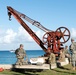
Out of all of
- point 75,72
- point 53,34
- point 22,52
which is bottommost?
point 75,72

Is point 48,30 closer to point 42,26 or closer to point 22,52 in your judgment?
point 42,26

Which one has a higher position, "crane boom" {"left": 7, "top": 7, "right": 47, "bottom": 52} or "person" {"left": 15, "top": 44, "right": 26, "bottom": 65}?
"crane boom" {"left": 7, "top": 7, "right": 47, "bottom": 52}

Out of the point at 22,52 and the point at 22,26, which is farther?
the point at 22,26

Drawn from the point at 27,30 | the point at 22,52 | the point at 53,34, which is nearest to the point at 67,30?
the point at 53,34

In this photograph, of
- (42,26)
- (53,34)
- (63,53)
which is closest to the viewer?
(63,53)

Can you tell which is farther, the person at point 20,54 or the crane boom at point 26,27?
the crane boom at point 26,27

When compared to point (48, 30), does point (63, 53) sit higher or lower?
lower

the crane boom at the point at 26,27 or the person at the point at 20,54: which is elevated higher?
the crane boom at the point at 26,27

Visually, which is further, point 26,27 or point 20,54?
point 26,27

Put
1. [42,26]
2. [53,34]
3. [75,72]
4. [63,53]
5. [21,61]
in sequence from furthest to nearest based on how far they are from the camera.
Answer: [42,26] → [53,34] → [63,53] → [21,61] → [75,72]

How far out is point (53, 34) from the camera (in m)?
28.9

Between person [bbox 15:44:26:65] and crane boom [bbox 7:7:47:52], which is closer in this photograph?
person [bbox 15:44:26:65]

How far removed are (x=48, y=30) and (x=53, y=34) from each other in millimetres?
1232

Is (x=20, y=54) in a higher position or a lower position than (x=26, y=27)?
lower
